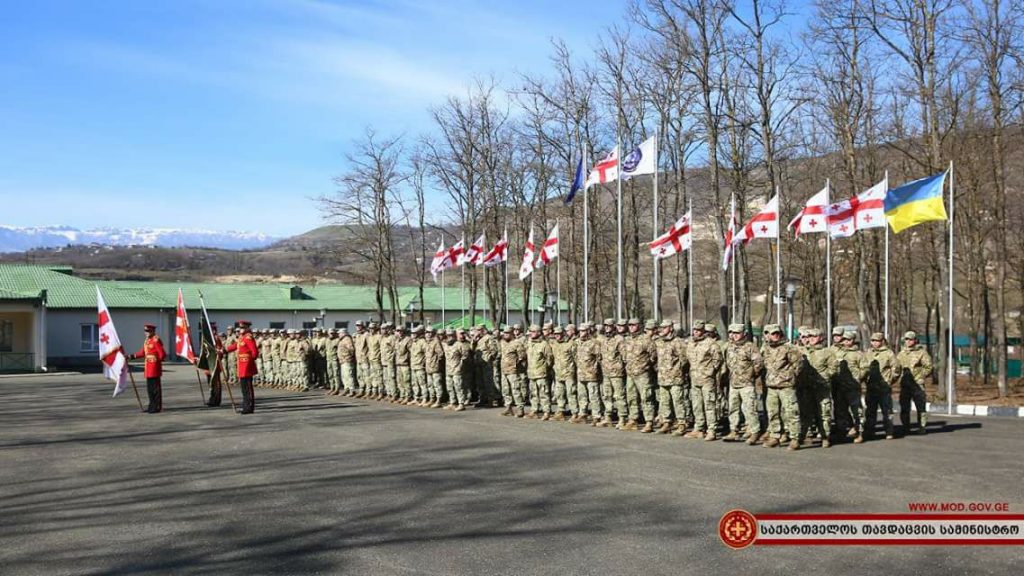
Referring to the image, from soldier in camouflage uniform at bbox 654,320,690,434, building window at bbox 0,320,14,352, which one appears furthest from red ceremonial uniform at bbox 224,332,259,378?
building window at bbox 0,320,14,352

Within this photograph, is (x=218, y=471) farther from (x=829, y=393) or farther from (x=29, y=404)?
(x=29, y=404)

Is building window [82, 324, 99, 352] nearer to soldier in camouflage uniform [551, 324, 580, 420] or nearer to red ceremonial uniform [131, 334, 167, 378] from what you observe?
red ceremonial uniform [131, 334, 167, 378]

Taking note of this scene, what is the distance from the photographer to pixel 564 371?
16.6m

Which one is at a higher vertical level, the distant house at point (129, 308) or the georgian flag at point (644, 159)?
the georgian flag at point (644, 159)

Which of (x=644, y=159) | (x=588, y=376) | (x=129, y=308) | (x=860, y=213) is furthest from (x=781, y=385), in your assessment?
(x=129, y=308)

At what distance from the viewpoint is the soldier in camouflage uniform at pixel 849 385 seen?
13508 millimetres

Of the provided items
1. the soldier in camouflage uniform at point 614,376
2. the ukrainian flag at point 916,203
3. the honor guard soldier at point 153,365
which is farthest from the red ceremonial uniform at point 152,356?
the ukrainian flag at point 916,203

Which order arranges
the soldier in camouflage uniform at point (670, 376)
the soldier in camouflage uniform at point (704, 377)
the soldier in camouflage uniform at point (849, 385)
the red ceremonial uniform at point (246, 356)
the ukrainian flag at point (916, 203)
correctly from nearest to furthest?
the soldier in camouflage uniform at point (849, 385) < the soldier in camouflage uniform at point (704, 377) < the soldier in camouflage uniform at point (670, 376) < the ukrainian flag at point (916, 203) < the red ceremonial uniform at point (246, 356)

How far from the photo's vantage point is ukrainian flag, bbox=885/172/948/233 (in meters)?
17.3

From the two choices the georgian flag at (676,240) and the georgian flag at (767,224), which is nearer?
the georgian flag at (676,240)

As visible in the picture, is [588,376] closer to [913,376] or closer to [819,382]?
[819,382]

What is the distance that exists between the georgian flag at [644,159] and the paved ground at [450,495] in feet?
23.7

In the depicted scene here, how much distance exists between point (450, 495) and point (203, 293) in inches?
2026

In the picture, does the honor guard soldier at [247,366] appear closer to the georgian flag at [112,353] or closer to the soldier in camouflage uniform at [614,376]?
the georgian flag at [112,353]
